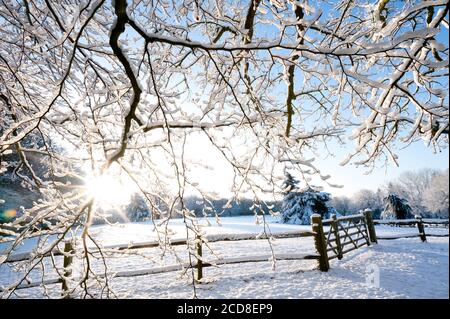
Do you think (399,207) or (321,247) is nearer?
(321,247)

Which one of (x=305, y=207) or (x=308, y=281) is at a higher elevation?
(x=305, y=207)

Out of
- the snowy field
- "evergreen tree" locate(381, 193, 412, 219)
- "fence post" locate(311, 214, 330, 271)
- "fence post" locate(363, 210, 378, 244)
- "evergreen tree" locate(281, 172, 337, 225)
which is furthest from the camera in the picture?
"evergreen tree" locate(381, 193, 412, 219)

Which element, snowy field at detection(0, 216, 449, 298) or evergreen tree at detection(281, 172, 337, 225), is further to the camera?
evergreen tree at detection(281, 172, 337, 225)

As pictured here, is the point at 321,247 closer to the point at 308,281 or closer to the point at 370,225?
the point at 308,281

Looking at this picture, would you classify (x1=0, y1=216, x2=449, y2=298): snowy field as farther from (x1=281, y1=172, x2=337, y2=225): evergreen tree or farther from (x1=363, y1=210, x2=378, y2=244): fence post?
(x1=281, y1=172, x2=337, y2=225): evergreen tree

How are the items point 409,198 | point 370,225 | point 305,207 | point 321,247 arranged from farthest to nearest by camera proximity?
1. point 409,198
2. point 305,207
3. point 370,225
4. point 321,247

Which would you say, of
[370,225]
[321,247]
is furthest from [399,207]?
[321,247]

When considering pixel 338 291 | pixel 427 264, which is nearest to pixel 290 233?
pixel 338 291

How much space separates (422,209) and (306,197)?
40.5m

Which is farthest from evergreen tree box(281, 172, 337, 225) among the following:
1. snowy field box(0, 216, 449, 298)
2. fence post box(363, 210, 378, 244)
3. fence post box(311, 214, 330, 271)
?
fence post box(311, 214, 330, 271)

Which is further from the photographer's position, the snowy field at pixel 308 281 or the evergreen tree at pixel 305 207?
the evergreen tree at pixel 305 207

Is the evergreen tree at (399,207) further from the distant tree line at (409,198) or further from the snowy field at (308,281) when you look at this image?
the snowy field at (308,281)

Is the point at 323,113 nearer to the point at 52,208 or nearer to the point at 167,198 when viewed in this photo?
the point at 167,198

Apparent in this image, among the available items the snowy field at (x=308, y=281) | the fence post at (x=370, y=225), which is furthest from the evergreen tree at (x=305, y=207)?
the snowy field at (x=308, y=281)
